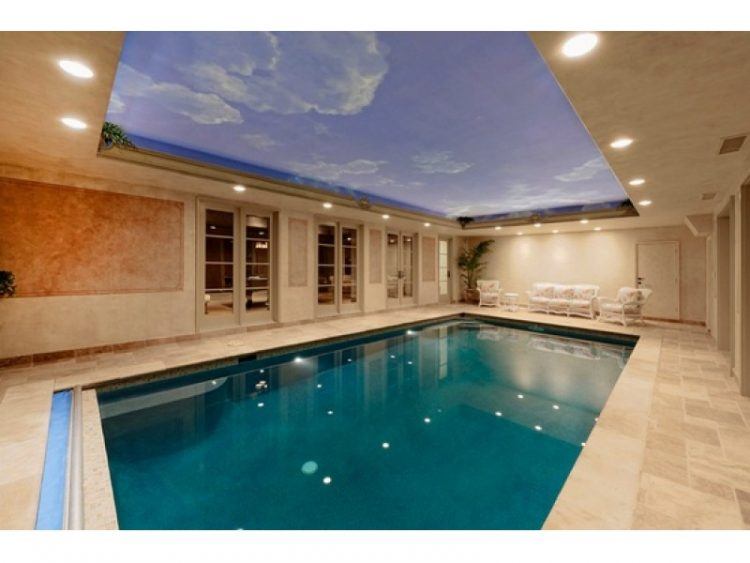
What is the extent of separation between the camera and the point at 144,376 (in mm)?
4105

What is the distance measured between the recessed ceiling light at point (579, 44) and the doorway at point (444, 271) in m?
10.1

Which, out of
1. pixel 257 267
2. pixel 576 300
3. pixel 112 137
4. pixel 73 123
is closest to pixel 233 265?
pixel 257 267

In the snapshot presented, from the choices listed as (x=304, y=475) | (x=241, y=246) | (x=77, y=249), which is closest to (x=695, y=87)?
(x=304, y=475)

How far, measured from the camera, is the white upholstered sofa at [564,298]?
29.6ft

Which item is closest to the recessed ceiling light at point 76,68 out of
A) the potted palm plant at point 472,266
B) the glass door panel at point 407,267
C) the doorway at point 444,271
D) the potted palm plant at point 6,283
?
the potted palm plant at point 6,283

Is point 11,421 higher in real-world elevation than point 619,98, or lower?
lower

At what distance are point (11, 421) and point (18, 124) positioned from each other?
2723 millimetres

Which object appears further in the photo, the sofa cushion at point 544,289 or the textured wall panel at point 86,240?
the sofa cushion at point 544,289

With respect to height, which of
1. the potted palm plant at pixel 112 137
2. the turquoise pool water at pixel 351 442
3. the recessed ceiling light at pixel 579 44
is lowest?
the turquoise pool water at pixel 351 442

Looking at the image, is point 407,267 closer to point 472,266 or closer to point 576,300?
point 472,266

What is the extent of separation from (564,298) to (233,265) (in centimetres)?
901

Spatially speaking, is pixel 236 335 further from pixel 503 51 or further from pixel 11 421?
pixel 503 51

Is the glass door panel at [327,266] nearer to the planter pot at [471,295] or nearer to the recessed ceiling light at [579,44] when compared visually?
the planter pot at [471,295]

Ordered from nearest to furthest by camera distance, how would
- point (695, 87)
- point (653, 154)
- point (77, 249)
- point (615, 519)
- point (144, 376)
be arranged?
point (615, 519), point (695, 87), point (653, 154), point (144, 376), point (77, 249)
